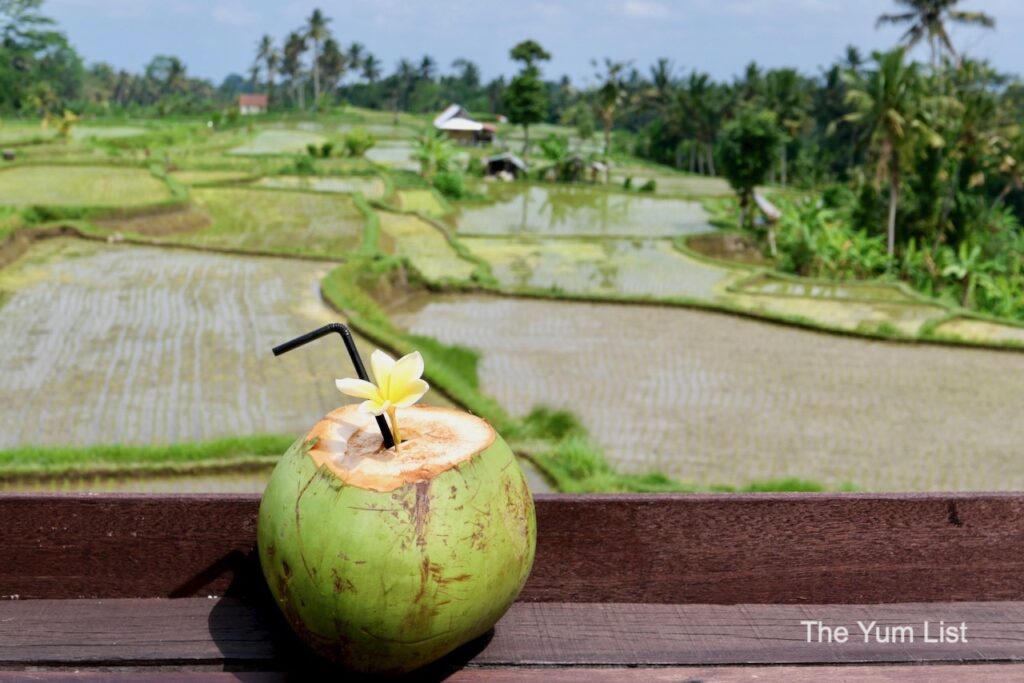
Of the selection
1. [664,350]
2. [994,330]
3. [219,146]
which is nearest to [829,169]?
[219,146]

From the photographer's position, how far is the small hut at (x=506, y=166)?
116 ft

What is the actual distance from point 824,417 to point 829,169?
117 feet

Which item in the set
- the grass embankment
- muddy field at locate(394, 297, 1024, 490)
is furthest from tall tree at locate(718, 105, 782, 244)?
the grass embankment

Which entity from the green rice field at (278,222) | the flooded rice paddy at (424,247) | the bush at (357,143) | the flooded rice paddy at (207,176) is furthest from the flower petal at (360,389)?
the bush at (357,143)

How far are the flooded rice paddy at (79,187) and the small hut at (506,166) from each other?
14.6 meters

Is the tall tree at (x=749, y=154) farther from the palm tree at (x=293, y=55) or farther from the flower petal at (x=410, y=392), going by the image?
the palm tree at (x=293, y=55)

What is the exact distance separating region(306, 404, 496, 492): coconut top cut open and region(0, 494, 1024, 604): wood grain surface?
0.23 metres

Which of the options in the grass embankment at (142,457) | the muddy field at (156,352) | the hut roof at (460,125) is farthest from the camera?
the hut roof at (460,125)

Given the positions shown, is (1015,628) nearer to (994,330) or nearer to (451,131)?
(994,330)

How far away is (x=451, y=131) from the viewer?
48812mm

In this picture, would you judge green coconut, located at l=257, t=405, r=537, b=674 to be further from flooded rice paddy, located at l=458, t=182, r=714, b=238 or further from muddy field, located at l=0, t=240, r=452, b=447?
flooded rice paddy, located at l=458, t=182, r=714, b=238

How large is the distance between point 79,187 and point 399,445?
69.0 ft

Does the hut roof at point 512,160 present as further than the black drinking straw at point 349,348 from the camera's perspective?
Yes

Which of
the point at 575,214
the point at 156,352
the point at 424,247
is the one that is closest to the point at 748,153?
the point at 575,214
